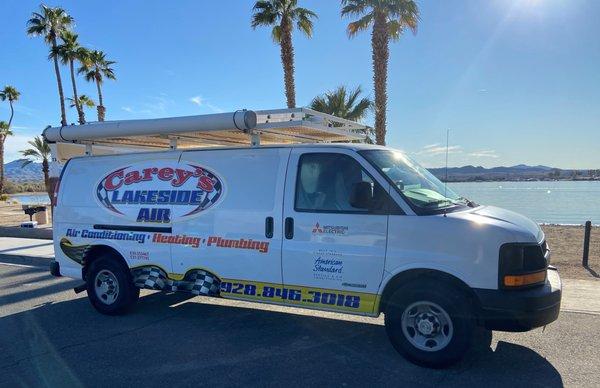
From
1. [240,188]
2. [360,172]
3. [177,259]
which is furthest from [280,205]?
[177,259]

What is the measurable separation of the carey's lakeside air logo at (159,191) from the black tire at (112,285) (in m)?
0.72

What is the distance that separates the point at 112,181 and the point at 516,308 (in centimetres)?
514

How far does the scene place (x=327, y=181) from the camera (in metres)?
5.13

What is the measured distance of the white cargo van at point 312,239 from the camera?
435 cm

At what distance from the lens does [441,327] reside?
178 inches

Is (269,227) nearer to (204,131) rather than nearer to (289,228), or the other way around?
(289,228)

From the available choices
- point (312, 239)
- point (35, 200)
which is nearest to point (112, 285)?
point (312, 239)

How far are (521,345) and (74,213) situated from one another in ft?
19.5

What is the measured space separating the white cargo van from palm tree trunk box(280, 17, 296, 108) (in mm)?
14036

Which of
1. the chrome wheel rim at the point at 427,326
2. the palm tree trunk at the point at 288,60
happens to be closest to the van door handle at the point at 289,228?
the chrome wheel rim at the point at 427,326

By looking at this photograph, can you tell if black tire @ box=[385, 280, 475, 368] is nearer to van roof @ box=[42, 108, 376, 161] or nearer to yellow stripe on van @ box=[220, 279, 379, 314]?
yellow stripe on van @ box=[220, 279, 379, 314]

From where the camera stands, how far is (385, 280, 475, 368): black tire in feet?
14.4

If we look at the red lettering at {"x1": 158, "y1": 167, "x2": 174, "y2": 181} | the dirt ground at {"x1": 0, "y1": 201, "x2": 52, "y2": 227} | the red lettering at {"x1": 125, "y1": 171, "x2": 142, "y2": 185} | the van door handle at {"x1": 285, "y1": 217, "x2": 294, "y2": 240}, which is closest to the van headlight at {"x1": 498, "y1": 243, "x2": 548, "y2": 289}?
the van door handle at {"x1": 285, "y1": 217, "x2": 294, "y2": 240}

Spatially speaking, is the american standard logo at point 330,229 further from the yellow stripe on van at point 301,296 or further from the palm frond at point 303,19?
the palm frond at point 303,19
